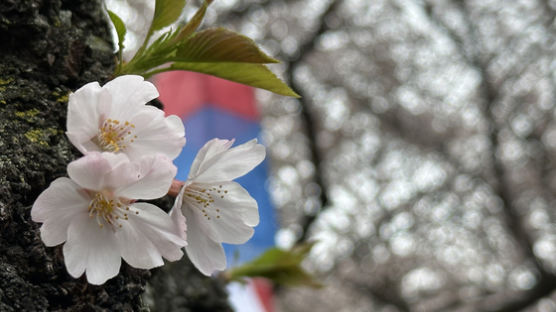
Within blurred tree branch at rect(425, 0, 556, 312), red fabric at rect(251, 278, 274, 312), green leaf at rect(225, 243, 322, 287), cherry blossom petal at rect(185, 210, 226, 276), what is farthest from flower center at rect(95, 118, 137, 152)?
blurred tree branch at rect(425, 0, 556, 312)

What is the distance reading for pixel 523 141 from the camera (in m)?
6.09

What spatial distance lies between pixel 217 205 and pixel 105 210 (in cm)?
13

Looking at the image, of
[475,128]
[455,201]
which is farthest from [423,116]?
[455,201]

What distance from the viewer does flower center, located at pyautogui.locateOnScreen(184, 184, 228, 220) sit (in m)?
0.62

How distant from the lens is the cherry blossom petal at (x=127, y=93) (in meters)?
0.57

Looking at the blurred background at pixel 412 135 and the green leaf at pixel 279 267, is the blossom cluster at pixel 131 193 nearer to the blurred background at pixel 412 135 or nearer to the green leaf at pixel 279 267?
the green leaf at pixel 279 267

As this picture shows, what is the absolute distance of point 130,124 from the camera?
0.58 meters

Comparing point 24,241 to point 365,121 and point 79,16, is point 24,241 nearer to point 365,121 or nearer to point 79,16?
point 79,16

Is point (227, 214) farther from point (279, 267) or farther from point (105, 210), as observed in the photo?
point (279, 267)

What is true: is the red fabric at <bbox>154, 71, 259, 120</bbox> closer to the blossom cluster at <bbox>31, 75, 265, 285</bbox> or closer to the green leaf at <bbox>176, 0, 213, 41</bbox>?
the green leaf at <bbox>176, 0, 213, 41</bbox>

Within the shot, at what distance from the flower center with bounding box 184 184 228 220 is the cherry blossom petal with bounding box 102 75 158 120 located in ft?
0.35

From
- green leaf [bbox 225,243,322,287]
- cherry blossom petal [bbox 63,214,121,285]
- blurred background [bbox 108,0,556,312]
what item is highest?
cherry blossom petal [bbox 63,214,121,285]

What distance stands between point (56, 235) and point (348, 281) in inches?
245

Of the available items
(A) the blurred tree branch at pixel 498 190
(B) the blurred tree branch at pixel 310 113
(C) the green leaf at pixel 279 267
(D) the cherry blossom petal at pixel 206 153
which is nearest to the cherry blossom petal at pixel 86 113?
(D) the cherry blossom petal at pixel 206 153
